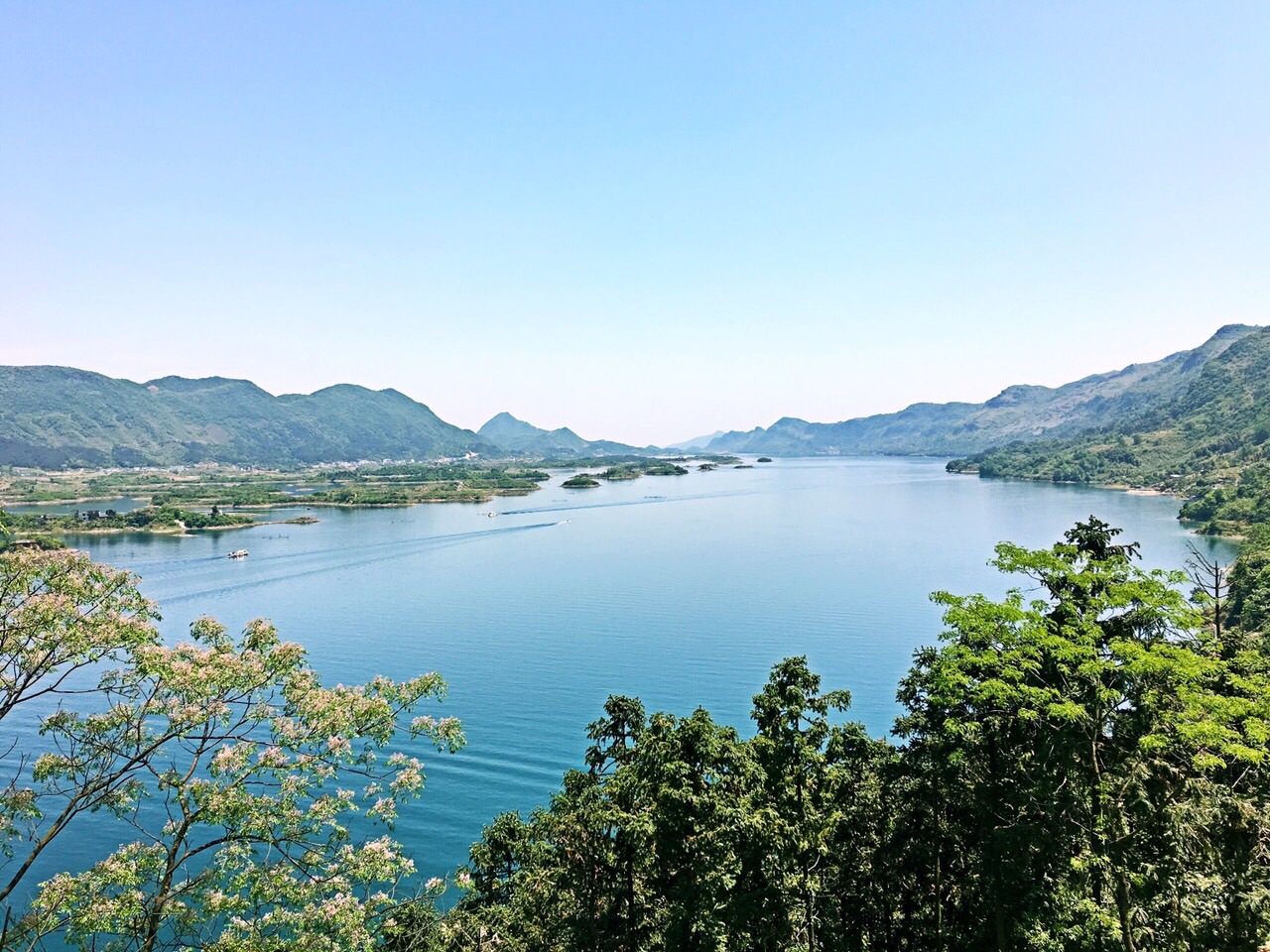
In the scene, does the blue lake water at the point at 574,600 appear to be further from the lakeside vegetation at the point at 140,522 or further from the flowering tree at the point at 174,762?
the flowering tree at the point at 174,762

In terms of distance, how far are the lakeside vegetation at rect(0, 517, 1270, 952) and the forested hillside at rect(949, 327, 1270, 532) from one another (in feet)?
257

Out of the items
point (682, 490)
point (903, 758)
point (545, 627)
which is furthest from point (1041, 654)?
point (682, 490)

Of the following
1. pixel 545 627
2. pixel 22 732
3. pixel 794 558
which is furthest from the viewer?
pixel 794 558

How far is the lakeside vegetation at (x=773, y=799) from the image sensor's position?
739 centimetres

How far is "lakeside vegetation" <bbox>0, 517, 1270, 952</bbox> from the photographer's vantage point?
7391 mm

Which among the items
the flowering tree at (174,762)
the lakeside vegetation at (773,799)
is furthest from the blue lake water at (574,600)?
the flowering tree at (174,762)

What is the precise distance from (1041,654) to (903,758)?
12.9 feet

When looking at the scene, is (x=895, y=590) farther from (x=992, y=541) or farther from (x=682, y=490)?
(x=682, y=490)

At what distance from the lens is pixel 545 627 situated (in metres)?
41.7

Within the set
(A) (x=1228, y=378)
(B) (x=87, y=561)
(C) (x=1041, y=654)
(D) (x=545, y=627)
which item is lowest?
(D) (x=545, y=627)

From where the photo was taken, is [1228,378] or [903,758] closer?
[903,758]

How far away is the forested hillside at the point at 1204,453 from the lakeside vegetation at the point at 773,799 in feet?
257

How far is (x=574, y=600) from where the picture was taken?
1909 inches

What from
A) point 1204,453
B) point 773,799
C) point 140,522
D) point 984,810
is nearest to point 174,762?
point 773,799
